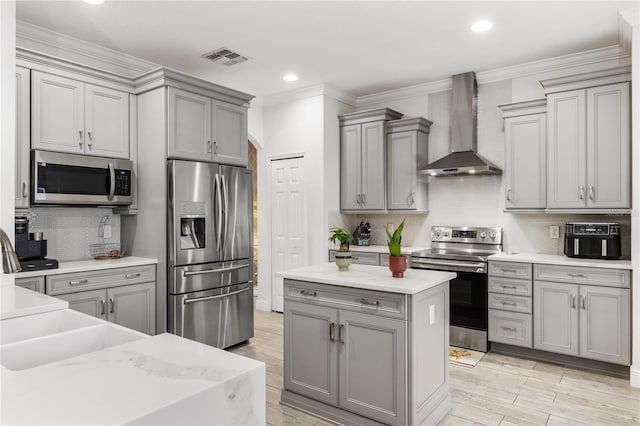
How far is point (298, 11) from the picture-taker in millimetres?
3295

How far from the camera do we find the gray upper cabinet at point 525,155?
4.06 m

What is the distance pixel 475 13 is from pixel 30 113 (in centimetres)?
350

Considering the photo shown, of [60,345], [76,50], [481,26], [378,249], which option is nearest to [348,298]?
[60,345]

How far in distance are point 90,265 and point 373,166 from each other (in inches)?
126

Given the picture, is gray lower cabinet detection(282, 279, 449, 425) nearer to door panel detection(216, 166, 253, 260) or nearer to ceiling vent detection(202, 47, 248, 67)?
door panel detection(216, 166, 253, 260)

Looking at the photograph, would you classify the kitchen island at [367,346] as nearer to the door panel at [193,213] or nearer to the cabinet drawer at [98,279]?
the door panel at [193,213]

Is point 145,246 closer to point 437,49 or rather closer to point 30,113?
point 30,113

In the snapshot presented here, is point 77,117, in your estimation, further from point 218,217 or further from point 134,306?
point 134,306

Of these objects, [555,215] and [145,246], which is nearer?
[145,246]

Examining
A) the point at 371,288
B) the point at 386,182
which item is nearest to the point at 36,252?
the point at 371,288

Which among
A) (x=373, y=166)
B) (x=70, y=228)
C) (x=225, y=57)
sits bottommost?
(x=70, y=228)

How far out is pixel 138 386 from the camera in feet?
3.09

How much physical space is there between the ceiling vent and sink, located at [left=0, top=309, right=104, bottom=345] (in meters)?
3.04

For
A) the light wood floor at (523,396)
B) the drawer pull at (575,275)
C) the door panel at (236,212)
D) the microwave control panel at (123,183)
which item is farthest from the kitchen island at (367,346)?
the microwave control panel at (123,183)
